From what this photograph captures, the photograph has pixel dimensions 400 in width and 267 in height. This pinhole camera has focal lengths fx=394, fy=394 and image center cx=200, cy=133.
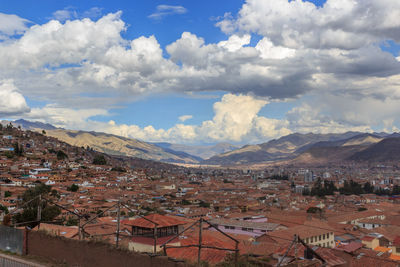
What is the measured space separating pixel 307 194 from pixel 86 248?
134883mm

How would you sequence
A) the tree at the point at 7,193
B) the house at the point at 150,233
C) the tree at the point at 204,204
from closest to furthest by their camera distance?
the house at the point at 150,233 → the tree at the point at 7,193 → the tree at the point at 204,204

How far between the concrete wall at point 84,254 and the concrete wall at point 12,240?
491 mm

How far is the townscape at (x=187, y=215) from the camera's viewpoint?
27516mm

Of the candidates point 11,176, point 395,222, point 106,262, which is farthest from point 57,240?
point 11,176

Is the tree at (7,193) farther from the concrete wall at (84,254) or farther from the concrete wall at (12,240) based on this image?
the concrete wall at (84,254)

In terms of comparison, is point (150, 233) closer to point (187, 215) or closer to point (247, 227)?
point (247, 227)

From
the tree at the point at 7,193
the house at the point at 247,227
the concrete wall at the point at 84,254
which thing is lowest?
the house at the point at 247,227

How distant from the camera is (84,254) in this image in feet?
58.5

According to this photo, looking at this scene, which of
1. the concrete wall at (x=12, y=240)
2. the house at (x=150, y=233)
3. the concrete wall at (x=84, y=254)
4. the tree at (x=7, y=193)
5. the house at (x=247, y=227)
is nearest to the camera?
the concrete wall at (x=84, y=254)

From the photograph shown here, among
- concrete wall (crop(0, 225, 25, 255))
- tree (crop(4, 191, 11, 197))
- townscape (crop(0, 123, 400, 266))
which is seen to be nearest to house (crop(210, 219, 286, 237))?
townscape (crop(0, 123, 400, 266))

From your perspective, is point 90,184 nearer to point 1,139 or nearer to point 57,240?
point 1,139

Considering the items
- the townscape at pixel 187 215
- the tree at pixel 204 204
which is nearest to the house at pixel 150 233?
the townscape at pixel 187 215

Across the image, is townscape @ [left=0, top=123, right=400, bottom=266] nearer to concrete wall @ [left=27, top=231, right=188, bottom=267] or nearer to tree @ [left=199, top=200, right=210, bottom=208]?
tree @ [left=199, top=200, right=210, bottom=208]

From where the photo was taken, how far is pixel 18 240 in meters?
20.3
